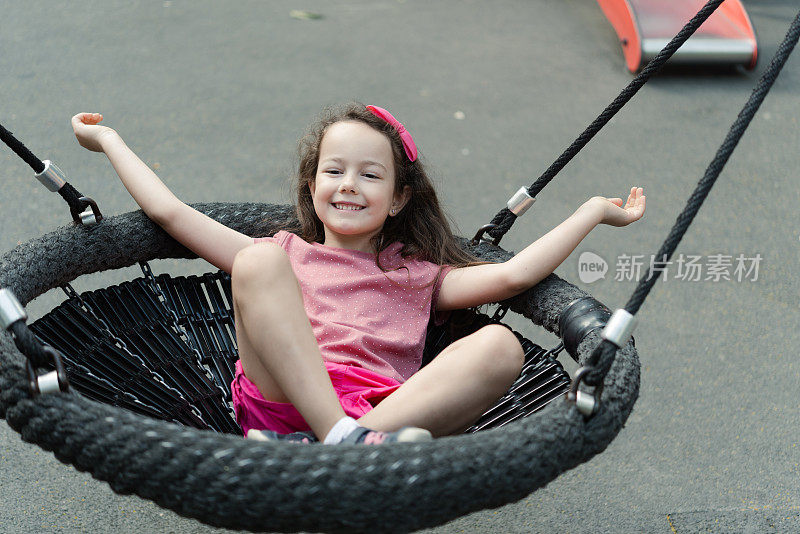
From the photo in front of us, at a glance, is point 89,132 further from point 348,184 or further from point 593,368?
point 593,368

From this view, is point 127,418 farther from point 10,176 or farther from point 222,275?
→ point 10,176

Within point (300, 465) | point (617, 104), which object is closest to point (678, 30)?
point (617, 104)

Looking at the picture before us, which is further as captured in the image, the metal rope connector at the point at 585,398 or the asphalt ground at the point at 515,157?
the asphalt ground at the point at 515,157

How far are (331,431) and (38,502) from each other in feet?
2.94

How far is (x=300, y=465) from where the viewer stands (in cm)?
84

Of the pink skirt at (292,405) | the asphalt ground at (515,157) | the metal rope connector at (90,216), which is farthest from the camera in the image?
the asphalt ground at (515,157)

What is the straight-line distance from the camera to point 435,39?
390 centimetres

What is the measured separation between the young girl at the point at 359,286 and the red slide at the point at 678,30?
2313mm

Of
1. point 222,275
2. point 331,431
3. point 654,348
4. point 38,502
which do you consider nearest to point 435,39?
point 654,348

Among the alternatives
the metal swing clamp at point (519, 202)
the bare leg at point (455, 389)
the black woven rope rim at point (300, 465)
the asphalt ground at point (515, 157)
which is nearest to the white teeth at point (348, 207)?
the metal swing clamp at point (519, 202)

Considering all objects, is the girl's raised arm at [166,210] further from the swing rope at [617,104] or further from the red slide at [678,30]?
the red slide at [678,30]

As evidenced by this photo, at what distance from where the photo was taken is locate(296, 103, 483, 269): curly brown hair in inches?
58.9


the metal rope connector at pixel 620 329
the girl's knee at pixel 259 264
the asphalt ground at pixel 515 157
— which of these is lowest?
the asphalt ground at pixel 515 157

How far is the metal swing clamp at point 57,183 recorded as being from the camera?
1.35 m
